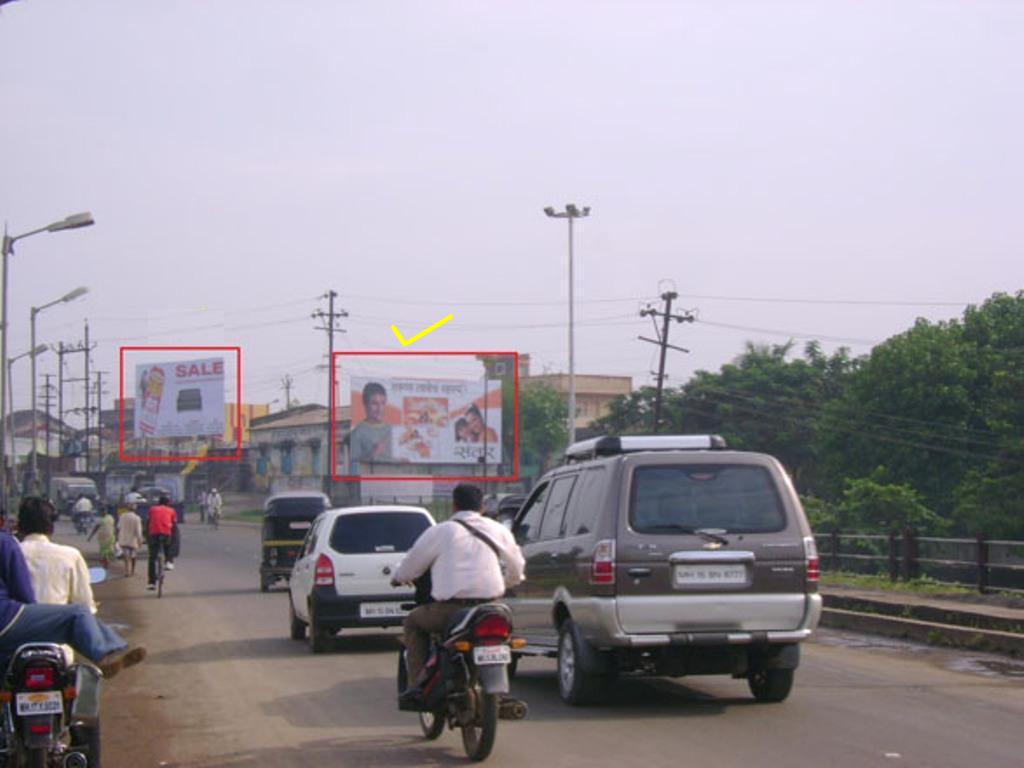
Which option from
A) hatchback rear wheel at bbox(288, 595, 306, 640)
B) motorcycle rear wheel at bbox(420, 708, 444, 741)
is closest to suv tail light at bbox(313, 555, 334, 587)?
hatchback rear wheel at bbox(288, 595, 306, 640)

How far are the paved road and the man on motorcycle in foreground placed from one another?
690mm

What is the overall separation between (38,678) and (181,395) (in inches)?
2308

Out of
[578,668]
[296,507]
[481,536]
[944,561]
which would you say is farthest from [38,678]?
[296,507]

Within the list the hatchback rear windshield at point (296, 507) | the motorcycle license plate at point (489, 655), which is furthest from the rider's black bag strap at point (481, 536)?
the hatchback rear windshield at point (296, 507)

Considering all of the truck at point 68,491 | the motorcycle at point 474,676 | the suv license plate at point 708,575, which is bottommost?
the truck at point 68,491

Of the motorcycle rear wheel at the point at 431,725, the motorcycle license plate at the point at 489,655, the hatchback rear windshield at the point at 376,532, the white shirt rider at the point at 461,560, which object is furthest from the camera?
the hatchback rear windshield at the point at 376,532

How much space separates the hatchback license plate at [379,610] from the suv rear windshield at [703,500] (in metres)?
5.61

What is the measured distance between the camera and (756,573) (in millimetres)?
9953

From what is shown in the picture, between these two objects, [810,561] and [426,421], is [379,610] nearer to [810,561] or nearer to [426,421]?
[810,561]

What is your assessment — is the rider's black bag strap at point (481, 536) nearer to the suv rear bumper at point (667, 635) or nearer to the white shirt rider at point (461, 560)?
the white shirt rider at point (461, 560)

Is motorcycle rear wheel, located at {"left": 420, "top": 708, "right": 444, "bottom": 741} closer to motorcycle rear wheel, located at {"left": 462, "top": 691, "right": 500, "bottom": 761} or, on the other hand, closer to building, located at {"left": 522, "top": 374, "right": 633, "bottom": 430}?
motorcycle rear wheel, located at {"left": 462, "top": 691, "right": 500, "bottom": 761}

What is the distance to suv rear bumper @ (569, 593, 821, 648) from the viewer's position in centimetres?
980

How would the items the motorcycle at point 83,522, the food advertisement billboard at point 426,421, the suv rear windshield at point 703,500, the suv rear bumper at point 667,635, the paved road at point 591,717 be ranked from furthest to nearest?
the motorcycle at point 83,522
the food advertisement billboard at point 426,421
the suv rear windshield at point 703,500
the suv rear bumper at point 667,635
the paved road at point 591,717

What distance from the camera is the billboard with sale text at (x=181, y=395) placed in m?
63.2
